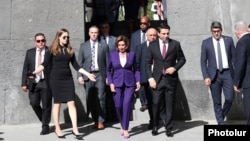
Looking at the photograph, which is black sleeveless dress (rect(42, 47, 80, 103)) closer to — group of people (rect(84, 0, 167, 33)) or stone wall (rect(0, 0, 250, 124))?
stone wall (rect(0, 0, 250, 124))

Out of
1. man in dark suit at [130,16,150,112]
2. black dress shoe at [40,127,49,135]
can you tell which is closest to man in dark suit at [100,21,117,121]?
man in dark suit at [130,16,150,112]

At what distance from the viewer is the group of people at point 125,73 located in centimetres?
889

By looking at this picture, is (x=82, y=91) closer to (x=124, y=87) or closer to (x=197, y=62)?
(x=124, y=87)

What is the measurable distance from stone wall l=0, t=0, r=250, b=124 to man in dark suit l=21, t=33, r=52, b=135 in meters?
0.94

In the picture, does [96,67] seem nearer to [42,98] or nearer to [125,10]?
[42,98]

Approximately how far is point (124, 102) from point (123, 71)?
573 millimetres

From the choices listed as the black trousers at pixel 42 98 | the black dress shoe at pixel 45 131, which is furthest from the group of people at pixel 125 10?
the black dress shoe at pixel 45 131

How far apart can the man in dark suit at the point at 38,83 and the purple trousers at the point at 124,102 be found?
1.43 m

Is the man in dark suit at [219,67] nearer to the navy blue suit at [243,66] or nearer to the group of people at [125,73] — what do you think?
the group of people at [125,73]

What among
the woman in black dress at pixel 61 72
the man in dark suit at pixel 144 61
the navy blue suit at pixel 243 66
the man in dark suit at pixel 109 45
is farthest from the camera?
the man in dark suit at pixel 109 45

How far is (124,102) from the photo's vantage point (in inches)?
354

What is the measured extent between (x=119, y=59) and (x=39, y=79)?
5.55ft

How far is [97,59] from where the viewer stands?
32.5ft

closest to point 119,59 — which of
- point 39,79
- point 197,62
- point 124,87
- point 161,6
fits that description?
point 124,87
